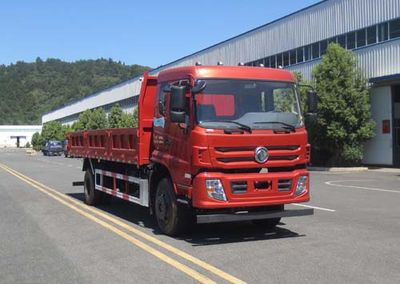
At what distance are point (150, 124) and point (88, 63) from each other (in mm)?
189554

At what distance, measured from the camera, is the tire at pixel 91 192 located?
1468cm

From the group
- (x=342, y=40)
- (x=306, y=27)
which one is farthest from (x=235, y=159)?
(x=306, y=27)

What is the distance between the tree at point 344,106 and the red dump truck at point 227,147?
21726mm

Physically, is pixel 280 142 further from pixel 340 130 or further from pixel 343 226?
pixel 340 130

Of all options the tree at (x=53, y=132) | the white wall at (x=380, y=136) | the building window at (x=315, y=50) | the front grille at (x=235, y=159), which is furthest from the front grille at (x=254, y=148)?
the tree at (x=53, y=132)

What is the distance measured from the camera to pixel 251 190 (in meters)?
9.09

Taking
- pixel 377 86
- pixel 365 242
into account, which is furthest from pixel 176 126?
pixel 377 86

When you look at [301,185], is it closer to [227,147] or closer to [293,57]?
[227,147]

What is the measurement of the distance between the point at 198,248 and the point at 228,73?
278cm

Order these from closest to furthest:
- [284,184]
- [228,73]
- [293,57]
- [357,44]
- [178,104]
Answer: [178,104] < [284,184] < [228,73] < [357,44] < [293,57]

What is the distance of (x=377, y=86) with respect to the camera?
32312 mm

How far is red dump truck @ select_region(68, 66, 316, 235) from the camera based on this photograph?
8.95 meters

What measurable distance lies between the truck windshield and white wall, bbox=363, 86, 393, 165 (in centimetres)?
2303

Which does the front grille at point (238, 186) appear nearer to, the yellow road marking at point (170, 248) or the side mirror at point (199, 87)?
the yellow road marking at point (170, 248)
